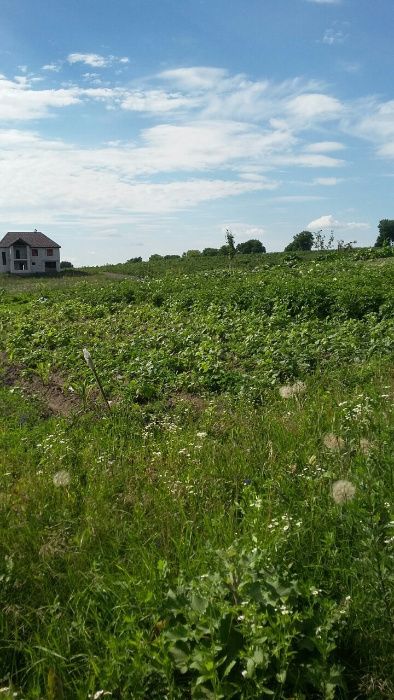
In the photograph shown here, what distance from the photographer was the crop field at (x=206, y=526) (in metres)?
2.75

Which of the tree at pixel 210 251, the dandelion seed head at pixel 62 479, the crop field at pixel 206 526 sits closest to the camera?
the crop field at pixel 206 526

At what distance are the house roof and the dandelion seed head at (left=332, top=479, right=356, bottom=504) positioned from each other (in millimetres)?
65531

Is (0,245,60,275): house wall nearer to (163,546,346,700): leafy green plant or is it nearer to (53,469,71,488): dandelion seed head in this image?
(53,469,71,488): dandelion seed head

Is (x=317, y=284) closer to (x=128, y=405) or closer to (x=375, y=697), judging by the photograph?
(x=128, y=405)

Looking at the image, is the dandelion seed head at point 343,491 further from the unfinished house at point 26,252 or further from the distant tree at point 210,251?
the unfinished house at point 26,252

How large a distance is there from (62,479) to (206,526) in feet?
5.14

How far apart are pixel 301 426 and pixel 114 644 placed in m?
2.86

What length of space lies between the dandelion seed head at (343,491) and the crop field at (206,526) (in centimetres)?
1

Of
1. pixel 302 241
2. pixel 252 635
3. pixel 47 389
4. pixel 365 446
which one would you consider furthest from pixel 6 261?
pixel 252 635

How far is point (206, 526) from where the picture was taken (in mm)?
3840

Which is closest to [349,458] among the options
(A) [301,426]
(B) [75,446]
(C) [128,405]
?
(A) [301,426]

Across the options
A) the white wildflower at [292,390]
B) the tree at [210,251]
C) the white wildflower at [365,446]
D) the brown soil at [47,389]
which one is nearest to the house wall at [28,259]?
the tree at [210,251]

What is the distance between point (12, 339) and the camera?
1193cm

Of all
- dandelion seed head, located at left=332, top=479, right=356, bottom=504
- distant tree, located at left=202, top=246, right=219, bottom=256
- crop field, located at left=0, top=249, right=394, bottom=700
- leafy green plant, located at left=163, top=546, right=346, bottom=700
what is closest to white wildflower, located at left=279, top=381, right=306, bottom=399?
crop field, located at left=0, top=249, right=394, bottom=700
